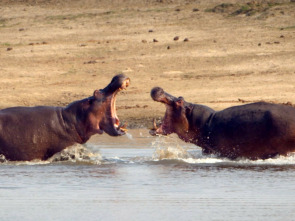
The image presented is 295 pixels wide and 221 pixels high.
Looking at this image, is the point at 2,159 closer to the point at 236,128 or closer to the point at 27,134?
the point at 27,134

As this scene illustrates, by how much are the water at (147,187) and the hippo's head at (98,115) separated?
0.30 meters

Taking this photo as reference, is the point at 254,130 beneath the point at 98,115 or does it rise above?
beneath

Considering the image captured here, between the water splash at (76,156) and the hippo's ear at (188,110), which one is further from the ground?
the hippo's ear at (188,110)

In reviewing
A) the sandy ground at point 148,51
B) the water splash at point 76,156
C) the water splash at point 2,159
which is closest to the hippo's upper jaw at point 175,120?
the water splash at point 76,156

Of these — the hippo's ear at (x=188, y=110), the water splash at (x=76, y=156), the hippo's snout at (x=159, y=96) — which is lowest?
the water splash at (x=76, y=156)

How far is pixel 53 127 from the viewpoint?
10828mm

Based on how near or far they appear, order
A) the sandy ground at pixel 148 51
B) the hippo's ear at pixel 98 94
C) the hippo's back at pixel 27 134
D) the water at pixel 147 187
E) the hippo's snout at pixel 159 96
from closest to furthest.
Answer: the water at pixel 147 187 < the hippo's back at pixel 27 134 < the hippo's ear at pixel 98 94 < the hippo's snout at pixel 159 96 < the sandy ground at pixel 148 51

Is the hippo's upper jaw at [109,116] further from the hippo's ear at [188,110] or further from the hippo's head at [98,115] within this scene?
the hippo's ear at [188,110]

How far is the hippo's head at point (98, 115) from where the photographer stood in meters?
10.8

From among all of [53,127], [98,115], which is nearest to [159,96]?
[98,115]

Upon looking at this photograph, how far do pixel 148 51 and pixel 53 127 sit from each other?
409 inches

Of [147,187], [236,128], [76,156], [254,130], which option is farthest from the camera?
[76,156]

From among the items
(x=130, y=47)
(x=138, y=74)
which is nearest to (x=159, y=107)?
(x=138, y=74)

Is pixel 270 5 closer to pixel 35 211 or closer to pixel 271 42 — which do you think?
pixel 271 42
